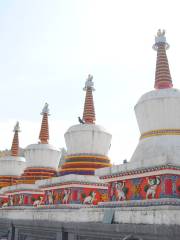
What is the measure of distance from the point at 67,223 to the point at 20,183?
28.7 feet

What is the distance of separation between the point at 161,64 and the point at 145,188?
5.76 m

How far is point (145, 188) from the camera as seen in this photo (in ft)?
34.1

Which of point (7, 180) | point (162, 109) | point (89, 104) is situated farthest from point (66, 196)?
point (7, 180)

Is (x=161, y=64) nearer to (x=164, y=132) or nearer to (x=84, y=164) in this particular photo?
(x=164, y=132)

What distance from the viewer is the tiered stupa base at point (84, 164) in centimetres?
1575

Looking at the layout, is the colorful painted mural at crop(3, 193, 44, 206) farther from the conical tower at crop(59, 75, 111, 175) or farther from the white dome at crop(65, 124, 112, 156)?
the white dome at crop(65, 124, 112, 156)

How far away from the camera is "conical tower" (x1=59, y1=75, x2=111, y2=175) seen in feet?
52.5

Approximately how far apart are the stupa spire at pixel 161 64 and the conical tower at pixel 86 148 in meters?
4.79

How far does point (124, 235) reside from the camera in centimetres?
936

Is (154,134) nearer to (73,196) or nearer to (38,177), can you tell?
(73,196)

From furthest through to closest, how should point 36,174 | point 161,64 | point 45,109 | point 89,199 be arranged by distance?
point 45,109 < point 36,174 < point 89,199 < point 161,64

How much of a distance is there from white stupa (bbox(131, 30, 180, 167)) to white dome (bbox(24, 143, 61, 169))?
858 centimetres

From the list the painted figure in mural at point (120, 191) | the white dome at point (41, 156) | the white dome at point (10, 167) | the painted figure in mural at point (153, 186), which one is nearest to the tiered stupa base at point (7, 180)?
the white dome at point (10, 167)

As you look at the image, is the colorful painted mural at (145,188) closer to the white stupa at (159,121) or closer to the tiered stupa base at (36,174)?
the white stupa at (159,121)
